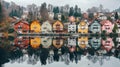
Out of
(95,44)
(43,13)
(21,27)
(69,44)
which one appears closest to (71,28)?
(21,27)

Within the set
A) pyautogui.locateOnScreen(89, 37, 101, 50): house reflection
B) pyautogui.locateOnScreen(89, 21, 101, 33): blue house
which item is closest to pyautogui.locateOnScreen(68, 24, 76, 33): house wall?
pyautogui.locateOnScreen(89, 21, 101, 33): blue house

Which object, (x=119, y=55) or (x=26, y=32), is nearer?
(x=119, y=55)

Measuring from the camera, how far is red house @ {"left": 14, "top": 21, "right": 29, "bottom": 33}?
33.2m

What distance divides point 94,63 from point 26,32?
20.6 meters

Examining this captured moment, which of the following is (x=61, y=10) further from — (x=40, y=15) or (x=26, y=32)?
(x=26, y=32)

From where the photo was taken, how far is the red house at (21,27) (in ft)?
109

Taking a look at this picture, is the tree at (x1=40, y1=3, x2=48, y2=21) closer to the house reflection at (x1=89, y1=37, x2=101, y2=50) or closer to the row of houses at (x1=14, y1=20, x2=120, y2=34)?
the row of houses at (x1=14, y1=20, x2=120, y2=34)

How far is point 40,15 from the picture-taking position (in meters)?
41.8

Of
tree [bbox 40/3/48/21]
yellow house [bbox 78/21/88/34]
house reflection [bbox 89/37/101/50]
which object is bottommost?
house reflection [bbox 89/37/101/50]

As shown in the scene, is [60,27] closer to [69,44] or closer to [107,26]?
[107,26]

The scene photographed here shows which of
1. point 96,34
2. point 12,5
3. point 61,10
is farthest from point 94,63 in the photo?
point 12,5

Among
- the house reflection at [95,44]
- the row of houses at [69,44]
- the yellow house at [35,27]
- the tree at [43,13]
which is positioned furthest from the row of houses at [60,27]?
the row of houses at [69,44]

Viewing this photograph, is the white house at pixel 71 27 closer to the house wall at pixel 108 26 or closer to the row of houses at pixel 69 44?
the house wall at pixel 108 26

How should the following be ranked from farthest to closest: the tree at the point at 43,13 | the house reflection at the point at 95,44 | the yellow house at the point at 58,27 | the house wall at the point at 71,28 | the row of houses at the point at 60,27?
the tree at the point at 43,13 → the house wall at the point at 71,28 → the yellow house at the point at 58,27 → the row of houses at the point at 60,27 → the house reflection at the point at 95,44
